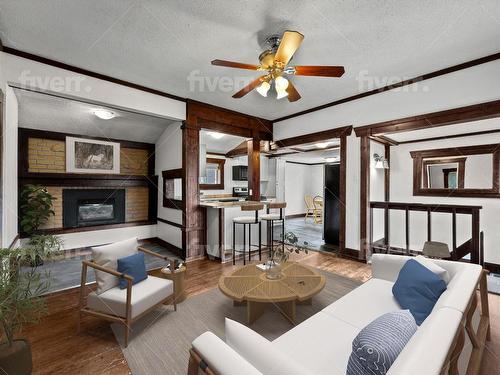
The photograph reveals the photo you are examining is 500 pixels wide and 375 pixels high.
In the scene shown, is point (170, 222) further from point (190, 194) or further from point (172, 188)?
point (190, 194)

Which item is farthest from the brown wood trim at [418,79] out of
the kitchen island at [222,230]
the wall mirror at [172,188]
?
the wall mirror at [172,188]

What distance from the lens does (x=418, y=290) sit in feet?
5.37

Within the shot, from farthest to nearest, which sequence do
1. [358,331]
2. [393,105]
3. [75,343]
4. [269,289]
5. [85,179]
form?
1. [85,179]
2. [393,105]
3. [269,289]
4. [75,343]
5. [358,331]

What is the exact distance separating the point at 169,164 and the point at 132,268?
283cm

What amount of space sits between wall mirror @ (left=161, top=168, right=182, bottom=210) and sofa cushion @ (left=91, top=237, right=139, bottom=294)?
1.99 metres

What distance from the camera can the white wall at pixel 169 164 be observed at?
171 inches

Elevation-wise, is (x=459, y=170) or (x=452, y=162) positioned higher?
(x=452, y=162)

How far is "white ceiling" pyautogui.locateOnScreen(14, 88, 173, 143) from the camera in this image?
12.0ft

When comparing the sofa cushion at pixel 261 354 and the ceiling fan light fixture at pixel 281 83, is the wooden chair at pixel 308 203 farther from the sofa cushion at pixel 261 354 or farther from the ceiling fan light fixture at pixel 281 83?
the sofa cushion at pixel 261 354

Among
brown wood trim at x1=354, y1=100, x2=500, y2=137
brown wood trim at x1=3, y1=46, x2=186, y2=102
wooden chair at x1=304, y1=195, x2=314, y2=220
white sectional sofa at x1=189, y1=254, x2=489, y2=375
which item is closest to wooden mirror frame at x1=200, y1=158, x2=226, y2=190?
brown wood trim at x1=3, y1=46, x2=186, y2=102

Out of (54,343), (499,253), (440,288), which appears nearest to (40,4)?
(54,343)

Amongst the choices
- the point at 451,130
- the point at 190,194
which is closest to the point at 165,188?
the point at 190,194

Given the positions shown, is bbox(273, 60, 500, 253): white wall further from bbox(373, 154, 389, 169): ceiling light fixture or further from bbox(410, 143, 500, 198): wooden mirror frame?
bbox(410, 143, 500, 198): wooden mirror frame

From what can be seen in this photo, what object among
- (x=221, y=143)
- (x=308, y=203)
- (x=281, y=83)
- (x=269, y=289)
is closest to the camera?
(x=269, y=289)
